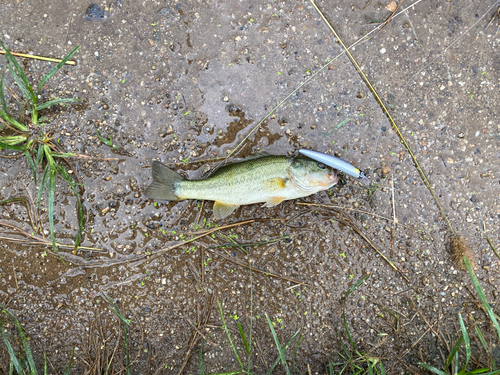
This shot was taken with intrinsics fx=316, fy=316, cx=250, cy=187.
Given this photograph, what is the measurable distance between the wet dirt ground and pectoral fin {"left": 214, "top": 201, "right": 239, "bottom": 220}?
18 centimetres

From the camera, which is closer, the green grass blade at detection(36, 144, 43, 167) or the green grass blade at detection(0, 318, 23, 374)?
the green grass blade at detection(0, 318, 23, 374)

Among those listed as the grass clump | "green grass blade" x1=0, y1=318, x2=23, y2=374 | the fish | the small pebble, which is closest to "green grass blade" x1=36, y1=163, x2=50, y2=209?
the grass clump

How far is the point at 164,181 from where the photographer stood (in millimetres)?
3494

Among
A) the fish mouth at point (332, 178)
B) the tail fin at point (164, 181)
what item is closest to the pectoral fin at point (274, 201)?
the fish mouth at point (332, 178)

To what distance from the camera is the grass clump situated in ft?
11.0

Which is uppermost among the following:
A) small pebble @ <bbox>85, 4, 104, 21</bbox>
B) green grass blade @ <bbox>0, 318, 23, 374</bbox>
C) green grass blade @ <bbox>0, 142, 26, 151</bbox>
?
small pebble @ <bbox>85, 4, 104, 21</bbox>

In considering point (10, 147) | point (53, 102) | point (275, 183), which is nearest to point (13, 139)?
point (10, 147)

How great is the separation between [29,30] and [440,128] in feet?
16.0

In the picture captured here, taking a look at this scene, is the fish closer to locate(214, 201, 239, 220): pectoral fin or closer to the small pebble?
locate(214, 201, 239, 220): pectoral fin

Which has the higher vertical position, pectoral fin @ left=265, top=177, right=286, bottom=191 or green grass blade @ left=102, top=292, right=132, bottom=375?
pectoral fin @ left=265, top=177, right=286, bottom=191

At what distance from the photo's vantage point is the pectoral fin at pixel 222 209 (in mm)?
3531

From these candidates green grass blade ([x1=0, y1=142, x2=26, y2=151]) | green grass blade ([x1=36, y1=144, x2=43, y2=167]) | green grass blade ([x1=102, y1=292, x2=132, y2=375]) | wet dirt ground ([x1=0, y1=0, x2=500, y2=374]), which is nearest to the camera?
green grass blade ([x1=0, y1=142, x2=26, y2=151])

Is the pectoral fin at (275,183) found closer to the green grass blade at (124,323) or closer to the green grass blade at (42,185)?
the green grass blade at (124,323)

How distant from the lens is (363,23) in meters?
3.68
